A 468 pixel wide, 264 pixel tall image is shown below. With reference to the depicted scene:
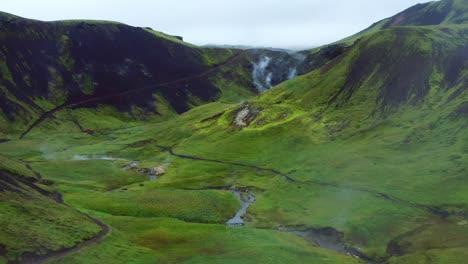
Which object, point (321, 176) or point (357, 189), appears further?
point (321, 176)

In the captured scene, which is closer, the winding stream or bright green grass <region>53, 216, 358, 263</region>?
bright green grass <region>53, 216, 358, 263</region>

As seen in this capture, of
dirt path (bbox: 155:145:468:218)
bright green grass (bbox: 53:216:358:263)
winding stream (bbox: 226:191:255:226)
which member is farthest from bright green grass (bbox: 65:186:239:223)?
dirt path (bbox: 155:145:468:218)

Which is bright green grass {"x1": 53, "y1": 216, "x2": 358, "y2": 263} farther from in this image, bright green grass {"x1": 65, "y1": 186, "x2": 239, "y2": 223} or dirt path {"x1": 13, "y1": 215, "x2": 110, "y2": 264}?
bright green grass {"x1": 65, "y1": 186, "x2": 239, "y2": 223}

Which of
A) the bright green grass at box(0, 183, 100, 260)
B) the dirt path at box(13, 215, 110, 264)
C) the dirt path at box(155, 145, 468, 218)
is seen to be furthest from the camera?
the dirt path at box(155, 145, 468, 218)

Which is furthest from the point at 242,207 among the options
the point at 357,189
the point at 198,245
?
the point at 198,245

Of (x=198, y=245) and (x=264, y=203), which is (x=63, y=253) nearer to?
(x=198, y=245)

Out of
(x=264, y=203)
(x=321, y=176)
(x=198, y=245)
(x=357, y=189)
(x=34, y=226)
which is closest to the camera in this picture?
(x=34, y=226)

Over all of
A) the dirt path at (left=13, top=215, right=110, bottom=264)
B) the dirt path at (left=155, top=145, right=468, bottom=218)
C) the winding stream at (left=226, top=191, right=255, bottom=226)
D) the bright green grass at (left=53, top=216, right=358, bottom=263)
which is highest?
the dirt path at (left=13, top=215, right=110, bottom=264)

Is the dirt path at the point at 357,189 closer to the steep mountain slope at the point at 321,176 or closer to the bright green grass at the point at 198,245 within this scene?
the steep mountain slope at the point at 321,176

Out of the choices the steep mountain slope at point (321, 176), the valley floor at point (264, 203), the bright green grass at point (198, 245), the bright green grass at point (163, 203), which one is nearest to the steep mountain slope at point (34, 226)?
the valley floor at point (264, 203)
